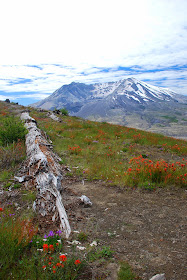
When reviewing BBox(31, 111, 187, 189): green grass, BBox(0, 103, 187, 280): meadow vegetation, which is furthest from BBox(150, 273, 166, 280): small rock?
BBox(31, 111, 187, 189): green grass

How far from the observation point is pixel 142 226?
4.68m

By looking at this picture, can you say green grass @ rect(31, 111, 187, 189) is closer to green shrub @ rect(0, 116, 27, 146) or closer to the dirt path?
the dirt path

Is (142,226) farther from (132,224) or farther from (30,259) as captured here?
(30,259)

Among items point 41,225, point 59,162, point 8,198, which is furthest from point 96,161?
point 41,225

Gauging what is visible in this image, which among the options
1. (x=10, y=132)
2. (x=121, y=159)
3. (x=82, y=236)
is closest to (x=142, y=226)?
(x=82, y=236)

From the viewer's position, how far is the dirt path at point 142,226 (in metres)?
3.46

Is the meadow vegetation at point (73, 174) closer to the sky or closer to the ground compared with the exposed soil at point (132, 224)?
closer to the sky

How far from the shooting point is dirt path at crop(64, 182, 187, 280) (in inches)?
136

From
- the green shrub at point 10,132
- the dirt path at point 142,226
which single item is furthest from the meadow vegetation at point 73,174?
the dirt path at point 142,226

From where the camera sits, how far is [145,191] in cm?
673

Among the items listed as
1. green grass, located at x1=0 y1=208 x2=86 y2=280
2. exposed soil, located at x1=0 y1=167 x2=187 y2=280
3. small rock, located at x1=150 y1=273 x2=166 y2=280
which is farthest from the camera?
exposed soil, located at x1=0 y1=167 x2=187 y2=280

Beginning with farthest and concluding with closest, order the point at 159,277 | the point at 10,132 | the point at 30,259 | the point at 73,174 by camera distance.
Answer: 1. the point at 10,132
2. the point at 73,174
3. the point at 30,259
4. the point at 159,277

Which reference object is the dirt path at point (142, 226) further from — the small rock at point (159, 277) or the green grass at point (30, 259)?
the green grass at point (30, 259)

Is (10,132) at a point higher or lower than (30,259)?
higher
